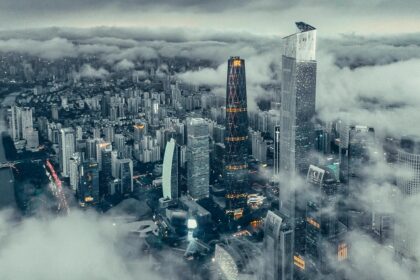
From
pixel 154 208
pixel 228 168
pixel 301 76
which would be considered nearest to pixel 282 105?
pixel 301 76

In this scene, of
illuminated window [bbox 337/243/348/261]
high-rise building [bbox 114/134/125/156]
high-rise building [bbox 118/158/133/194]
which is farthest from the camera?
high-rise building [bbox 114/134/125/156]

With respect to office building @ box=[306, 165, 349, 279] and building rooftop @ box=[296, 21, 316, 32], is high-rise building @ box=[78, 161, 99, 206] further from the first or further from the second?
building rooftop @ box=[296, 21, 316, 32]

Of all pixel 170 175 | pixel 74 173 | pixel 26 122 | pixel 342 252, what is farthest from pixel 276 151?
pixel 26 122

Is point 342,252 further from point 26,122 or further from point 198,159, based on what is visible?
point 26,122

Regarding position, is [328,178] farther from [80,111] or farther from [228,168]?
[80,111]

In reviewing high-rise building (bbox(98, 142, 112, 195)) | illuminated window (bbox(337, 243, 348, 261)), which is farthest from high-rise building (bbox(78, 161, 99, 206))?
illuminated window (bbox(337, 243, 348, 261))
